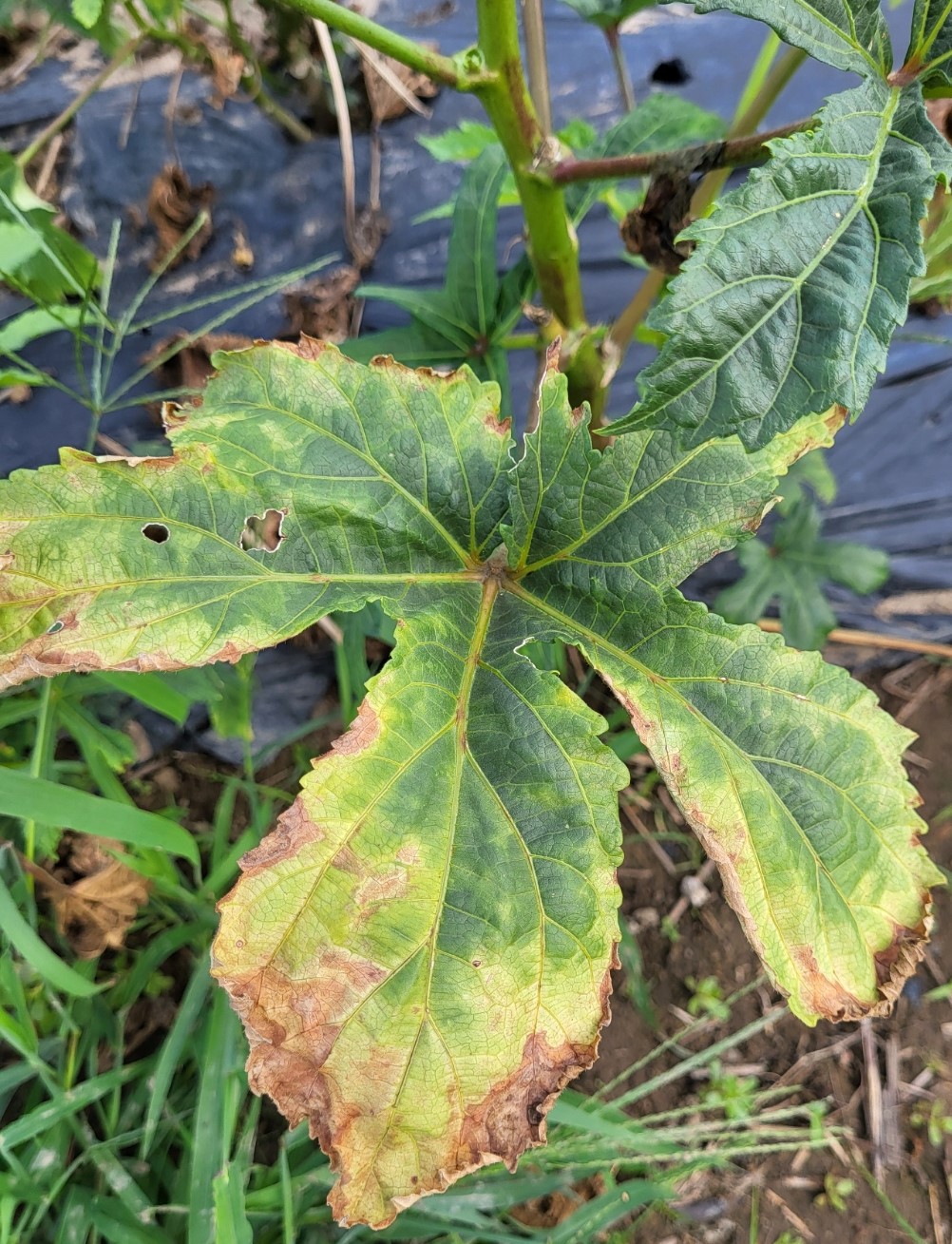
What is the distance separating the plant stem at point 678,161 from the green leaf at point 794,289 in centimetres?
9

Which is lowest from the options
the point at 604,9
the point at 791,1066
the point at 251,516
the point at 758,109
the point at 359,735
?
the point at 791,1066

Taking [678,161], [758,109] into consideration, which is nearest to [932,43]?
[678,161]

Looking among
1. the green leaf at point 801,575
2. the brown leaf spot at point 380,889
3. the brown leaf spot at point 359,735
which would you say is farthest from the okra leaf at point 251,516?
the green leaf at point 801,575

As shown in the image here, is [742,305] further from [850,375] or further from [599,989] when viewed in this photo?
[599,989]

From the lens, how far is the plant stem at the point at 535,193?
700mm

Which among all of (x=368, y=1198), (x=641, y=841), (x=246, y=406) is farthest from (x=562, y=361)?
(x=641, y=841)

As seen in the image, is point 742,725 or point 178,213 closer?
point 742,725

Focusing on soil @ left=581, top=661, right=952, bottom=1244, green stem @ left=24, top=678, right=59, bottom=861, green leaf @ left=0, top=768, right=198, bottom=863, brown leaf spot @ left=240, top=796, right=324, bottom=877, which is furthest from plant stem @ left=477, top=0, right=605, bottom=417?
soil @ left=581, top=661, right=952, bottom=1244

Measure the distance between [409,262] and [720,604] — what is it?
1023mm

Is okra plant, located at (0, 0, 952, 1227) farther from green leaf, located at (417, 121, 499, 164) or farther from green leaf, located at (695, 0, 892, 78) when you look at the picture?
green leaf, located at (417, 121, 499, 164)

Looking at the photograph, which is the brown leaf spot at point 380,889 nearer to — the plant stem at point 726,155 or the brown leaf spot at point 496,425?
the brown leaf spot at point 496,425

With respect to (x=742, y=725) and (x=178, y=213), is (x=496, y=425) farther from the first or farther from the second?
(x=178, y=213)

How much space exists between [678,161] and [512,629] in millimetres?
458

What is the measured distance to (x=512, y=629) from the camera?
0.76 metres
